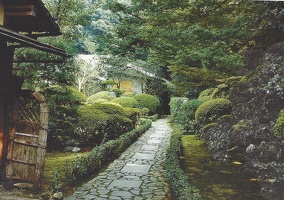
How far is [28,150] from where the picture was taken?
6094mm

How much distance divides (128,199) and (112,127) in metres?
6.29

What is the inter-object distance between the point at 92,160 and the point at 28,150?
226cm

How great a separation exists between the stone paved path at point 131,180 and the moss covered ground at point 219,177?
87 cm

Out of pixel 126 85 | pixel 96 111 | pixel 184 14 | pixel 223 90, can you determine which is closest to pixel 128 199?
pixel 184 14

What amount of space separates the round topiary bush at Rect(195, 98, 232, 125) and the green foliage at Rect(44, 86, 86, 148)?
575 centimetres

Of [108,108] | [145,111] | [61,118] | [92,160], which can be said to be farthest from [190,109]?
[92,160]

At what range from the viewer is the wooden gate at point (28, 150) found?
19.3 ft

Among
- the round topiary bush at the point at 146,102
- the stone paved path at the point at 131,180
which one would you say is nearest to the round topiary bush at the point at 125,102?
the round topiary bush at the point at 146,102

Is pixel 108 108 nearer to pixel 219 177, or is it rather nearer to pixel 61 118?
pixel 61 118

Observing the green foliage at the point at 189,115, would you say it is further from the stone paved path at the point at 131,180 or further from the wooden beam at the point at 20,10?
the wooden beam at the point at 20,10

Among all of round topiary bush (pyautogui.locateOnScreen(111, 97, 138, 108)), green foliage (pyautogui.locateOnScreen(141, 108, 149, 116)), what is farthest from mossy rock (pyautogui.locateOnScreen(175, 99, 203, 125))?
green foliage (pyautogui.locateOnScreen(141, 108, 149, 116))

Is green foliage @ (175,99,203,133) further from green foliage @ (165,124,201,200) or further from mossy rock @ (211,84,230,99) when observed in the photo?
green foliage @ (165,124,201,200)

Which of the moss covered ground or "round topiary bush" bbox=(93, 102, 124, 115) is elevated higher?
"round topiary bush" bbox=(93, 102, 124, 115)

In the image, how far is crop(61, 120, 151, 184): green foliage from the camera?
6.85 metres
